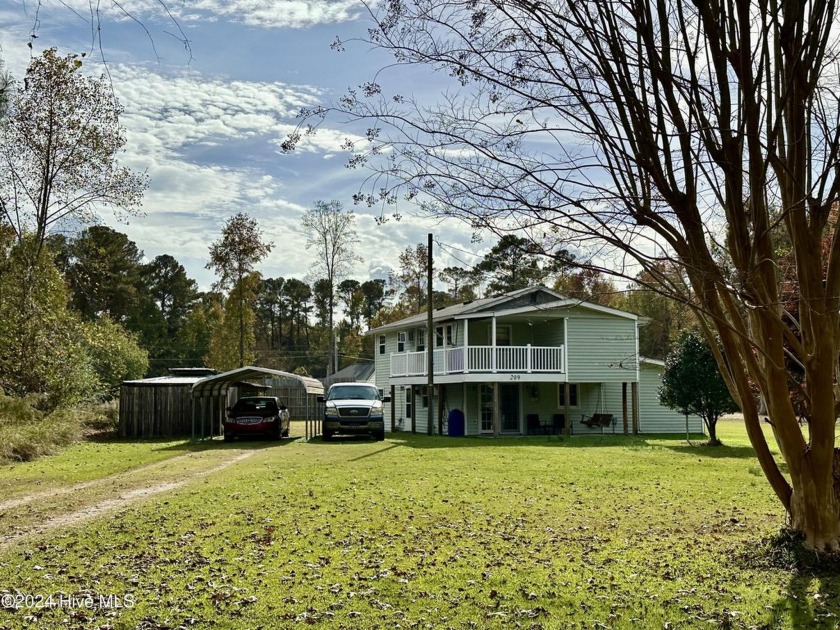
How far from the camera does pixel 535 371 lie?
85.0 feet

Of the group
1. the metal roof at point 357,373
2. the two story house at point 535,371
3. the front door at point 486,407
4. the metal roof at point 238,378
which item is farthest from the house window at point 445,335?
the metal roof at point 357,373

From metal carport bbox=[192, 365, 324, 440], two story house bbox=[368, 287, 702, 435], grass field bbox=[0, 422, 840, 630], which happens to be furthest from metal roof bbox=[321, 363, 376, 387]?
grass field bbox=[0, 422, 840, 630]

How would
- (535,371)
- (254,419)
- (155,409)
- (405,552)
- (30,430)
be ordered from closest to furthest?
(405,552)
(30,430)
(254,419)
(535,371)
(155,409)

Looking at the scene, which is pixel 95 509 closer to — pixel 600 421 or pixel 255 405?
pixel 255 405

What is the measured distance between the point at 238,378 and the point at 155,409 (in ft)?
12.0

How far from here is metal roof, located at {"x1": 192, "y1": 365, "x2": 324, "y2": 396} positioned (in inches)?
916

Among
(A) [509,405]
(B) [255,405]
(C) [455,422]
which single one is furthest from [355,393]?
(A) [509,405]

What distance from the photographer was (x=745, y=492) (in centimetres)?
1124

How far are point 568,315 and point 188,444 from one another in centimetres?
1410

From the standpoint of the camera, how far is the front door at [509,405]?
28.5 metres

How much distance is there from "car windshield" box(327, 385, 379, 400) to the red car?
1921mm

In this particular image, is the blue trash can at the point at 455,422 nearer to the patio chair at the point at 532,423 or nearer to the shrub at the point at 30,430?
the patio chair at the point at 532,423

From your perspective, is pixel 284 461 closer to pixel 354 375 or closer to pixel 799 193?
pixel 799 193

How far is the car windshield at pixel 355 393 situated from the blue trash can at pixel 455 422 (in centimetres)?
466
